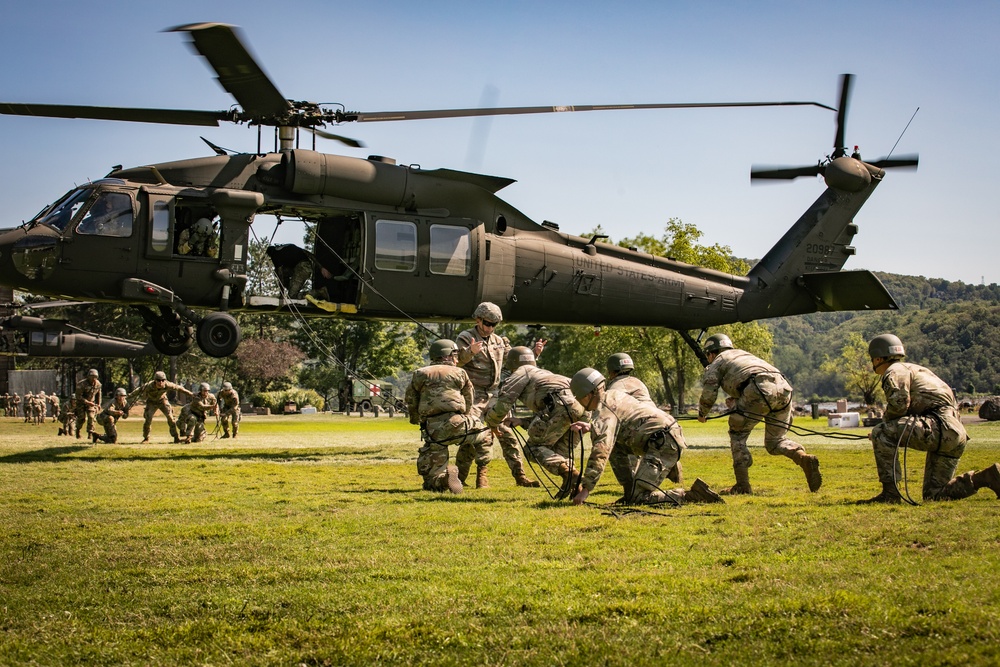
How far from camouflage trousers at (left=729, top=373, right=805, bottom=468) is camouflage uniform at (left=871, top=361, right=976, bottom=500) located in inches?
66.2

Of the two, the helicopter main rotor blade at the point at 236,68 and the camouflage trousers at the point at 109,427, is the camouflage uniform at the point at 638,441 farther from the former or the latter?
the camouflage trousers at the point at 109,427

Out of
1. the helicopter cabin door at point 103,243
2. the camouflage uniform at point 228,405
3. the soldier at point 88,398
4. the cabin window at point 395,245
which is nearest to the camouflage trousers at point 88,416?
the soldier at point 88,398

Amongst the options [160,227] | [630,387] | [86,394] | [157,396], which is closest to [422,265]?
[160,227]

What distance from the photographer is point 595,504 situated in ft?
33.6

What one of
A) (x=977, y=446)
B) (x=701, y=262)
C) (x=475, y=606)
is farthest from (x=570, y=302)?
(x=701, y=262)

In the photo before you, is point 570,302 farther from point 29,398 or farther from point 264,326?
point 264,326

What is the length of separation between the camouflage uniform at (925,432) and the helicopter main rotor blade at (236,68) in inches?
389

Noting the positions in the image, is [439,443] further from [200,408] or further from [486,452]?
[200,408]

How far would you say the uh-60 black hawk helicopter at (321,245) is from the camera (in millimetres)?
15625

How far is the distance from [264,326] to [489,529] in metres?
72.8

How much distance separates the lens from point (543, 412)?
1136 centimetres

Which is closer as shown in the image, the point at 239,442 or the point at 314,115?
the point at 314,115

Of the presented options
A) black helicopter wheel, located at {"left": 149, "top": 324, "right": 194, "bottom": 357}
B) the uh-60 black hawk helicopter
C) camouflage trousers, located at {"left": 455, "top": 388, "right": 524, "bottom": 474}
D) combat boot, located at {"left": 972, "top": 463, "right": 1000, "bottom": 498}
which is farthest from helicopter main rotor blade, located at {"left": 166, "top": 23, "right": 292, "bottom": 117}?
combat boot, located at {"left": 972, "top": 463, "right": 1000, "bottom": 498}

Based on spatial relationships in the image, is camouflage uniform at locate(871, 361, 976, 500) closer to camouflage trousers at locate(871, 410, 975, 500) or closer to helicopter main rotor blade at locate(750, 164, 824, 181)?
camouflage trousers at locate(871, 410, 975, 500)
